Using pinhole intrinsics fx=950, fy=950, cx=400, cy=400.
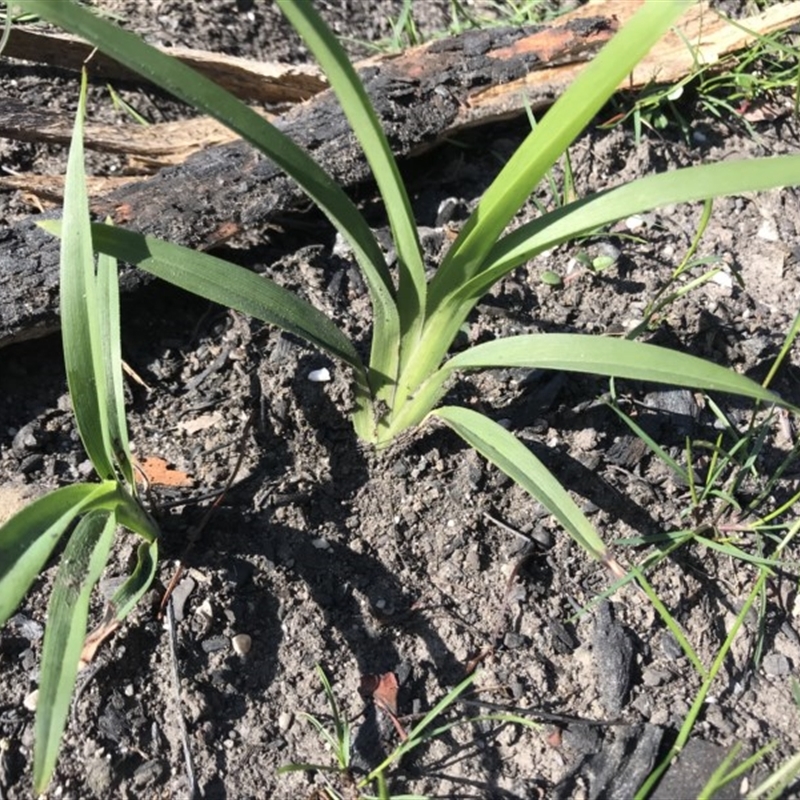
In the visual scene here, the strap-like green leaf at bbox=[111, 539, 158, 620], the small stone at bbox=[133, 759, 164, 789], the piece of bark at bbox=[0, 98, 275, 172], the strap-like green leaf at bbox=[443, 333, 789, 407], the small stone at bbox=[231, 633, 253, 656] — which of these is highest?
the piece of bark at bbox=[0, 98, 275, 172]

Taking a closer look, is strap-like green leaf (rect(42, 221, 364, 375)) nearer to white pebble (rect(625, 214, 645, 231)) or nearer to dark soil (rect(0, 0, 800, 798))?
dark soil (rect(0, 0, 800, 798))

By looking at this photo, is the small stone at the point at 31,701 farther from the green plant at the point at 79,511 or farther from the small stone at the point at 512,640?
the small stone at the point at 512,640

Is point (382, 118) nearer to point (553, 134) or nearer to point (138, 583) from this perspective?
point (553, 134)

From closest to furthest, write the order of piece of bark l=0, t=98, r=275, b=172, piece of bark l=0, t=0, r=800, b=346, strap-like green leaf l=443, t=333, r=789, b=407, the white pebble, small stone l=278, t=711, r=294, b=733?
1. strap-like green leaf l=443, t=333, r=789, b=407
2. small stone l=278, t=711, r=294, b=733
3. piece of bark l=0, t=0, r=800, b=346
4. piece of bark l=0, t=98, r=275, b=172
5. the white pebble

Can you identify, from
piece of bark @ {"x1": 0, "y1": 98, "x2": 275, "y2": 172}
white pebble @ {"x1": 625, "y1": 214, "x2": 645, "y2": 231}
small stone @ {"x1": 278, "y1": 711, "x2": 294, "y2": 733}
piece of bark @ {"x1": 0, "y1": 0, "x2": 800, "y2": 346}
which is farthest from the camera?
white pebble @ {"x1": 625, "y1": 214, "x2": 645, "y2": 231}

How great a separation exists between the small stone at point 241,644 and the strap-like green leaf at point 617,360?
18.3 inches

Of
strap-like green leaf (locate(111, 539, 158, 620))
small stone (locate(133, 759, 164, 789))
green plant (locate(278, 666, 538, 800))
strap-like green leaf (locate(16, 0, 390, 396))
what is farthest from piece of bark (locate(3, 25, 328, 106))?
small stone (locate(133, 759, 164, 789))

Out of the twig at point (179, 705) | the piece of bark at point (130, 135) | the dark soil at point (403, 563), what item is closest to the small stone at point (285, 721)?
the dark soil at point (403, 563)

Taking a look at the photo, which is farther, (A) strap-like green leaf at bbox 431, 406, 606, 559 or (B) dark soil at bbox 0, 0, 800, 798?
(B) dark soil at bbox 0, 0, 800, 798

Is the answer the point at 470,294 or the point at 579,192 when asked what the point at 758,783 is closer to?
the point at 470,294

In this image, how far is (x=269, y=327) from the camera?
1501 millimetres

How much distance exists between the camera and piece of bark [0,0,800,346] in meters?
1.35

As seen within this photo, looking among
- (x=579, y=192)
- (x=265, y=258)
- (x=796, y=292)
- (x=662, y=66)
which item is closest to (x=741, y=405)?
(x=796, y=292)

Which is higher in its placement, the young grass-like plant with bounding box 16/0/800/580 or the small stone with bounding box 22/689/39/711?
the young grass-like plant with bounding box 16/0/800/580
